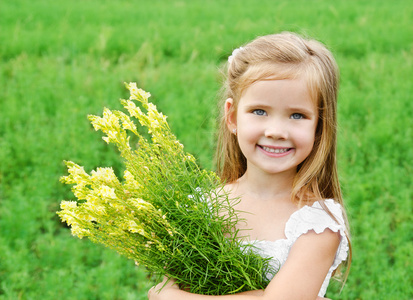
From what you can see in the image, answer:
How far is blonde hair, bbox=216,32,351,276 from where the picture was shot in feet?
6.40

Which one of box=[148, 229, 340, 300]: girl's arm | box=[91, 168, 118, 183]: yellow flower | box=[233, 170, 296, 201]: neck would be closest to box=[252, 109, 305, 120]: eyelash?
box=[233, 170, 296, 201]: neck

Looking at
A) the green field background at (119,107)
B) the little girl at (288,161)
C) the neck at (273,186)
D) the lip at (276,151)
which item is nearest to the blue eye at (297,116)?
the little girl at (288,161)

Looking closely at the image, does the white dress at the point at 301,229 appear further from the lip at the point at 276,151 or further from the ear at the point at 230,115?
the ear at the point at 230,115

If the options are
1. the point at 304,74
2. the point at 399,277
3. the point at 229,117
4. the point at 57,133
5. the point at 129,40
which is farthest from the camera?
the point at 129,40

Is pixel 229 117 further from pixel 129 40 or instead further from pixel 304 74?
pixel 129 40

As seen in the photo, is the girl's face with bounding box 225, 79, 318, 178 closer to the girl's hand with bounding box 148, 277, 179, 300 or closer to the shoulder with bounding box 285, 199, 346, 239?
the shoulder with bounding box 285, 199, 346, 239

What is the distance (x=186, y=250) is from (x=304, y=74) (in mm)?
731

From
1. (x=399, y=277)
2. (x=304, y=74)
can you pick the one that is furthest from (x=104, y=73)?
(x=304, y=74)

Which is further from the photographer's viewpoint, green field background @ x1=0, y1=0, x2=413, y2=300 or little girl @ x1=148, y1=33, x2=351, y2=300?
green field background @ x1=0, y1=0, x2=413, y2=300

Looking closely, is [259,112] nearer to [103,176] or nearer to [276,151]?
[276,151]

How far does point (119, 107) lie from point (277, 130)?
3734 millimetres

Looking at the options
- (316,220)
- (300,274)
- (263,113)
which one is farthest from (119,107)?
(300,274)

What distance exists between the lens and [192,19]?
9.96 meters

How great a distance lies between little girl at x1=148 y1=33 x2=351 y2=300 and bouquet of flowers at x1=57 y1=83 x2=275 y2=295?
0.22 ft
